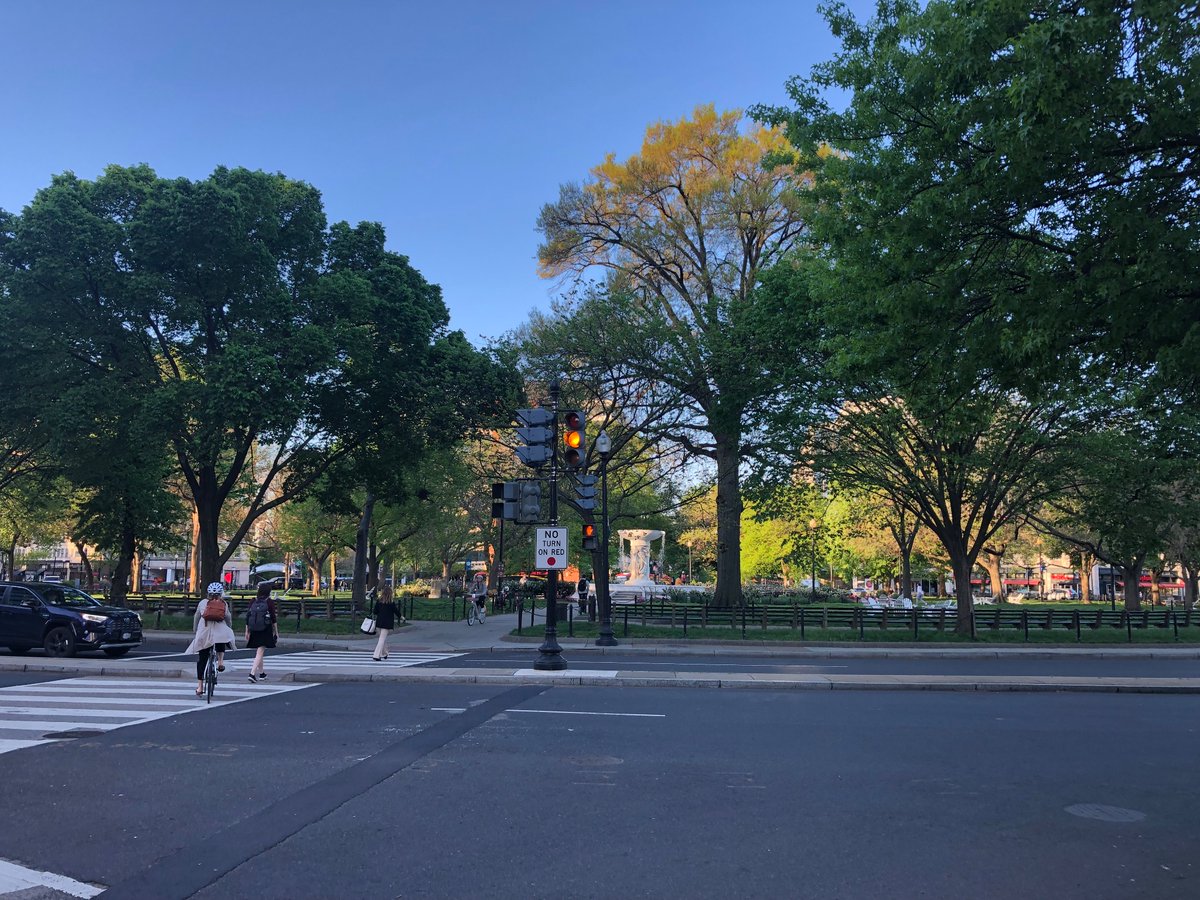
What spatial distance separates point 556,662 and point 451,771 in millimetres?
7936

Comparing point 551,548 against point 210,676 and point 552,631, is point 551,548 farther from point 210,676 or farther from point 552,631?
point 210,676

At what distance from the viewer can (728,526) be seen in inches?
1195

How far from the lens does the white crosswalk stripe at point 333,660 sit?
53.5ft

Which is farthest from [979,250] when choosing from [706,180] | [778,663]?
[706,180]

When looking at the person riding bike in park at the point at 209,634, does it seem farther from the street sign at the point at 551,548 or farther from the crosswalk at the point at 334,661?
the street sign at the point at 551,548

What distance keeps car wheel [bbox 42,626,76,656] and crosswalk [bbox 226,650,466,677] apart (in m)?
3.19

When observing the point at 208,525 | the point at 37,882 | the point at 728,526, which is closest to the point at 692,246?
the point at 728,526

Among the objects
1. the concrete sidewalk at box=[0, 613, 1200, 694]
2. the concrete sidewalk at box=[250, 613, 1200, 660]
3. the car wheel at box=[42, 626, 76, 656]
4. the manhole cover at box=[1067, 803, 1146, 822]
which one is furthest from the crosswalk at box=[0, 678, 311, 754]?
the manhole cover at box=[1067, 803, 1146, 822]

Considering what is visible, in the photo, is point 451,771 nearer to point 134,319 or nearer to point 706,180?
point 134,319

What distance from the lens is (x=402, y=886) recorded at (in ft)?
15.7

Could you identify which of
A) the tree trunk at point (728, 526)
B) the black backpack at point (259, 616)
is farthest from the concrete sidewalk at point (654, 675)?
Answer: the tree trunk at point (728, 526)

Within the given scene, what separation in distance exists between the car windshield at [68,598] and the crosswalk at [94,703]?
4480 mm

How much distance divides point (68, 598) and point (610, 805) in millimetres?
17382

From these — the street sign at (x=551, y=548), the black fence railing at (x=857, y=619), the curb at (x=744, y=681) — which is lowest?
the black fence railing at (x=857, y=619)
